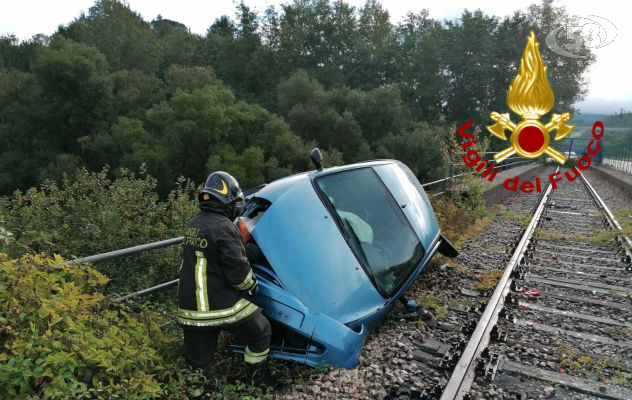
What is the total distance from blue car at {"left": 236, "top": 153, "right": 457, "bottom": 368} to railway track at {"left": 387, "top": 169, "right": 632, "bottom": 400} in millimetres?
678

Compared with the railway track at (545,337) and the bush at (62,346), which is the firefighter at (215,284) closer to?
the bush at (62,346)

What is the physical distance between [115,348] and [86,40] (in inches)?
1941

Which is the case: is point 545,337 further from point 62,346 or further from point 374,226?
point 62,346

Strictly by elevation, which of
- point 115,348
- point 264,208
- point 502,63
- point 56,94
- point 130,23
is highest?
point 130,23

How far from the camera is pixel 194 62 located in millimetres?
54031

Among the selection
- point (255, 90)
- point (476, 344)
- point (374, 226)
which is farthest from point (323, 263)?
point (255, 90)

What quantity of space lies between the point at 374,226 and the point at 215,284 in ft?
6.53

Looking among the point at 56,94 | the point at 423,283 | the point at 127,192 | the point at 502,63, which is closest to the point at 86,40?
the point at 56,94

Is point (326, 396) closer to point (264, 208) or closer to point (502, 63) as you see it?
point (264, 208)

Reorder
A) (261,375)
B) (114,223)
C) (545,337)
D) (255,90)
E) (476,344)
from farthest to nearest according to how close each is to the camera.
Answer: (255,90) → (114,223) → (545,337) → (476,344) → (261,375)

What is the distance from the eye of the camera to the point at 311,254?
3.85 meters

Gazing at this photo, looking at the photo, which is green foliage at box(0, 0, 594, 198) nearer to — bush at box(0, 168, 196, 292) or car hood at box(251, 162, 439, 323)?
bush at box(0, 168, 196, 292)

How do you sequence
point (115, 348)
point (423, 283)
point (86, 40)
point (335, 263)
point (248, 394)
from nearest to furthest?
point (115, 348), point (248, 394), point (335, 263), point (423, 283), point (86, 40)


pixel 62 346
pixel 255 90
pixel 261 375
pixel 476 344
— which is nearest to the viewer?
pixel 62 346
